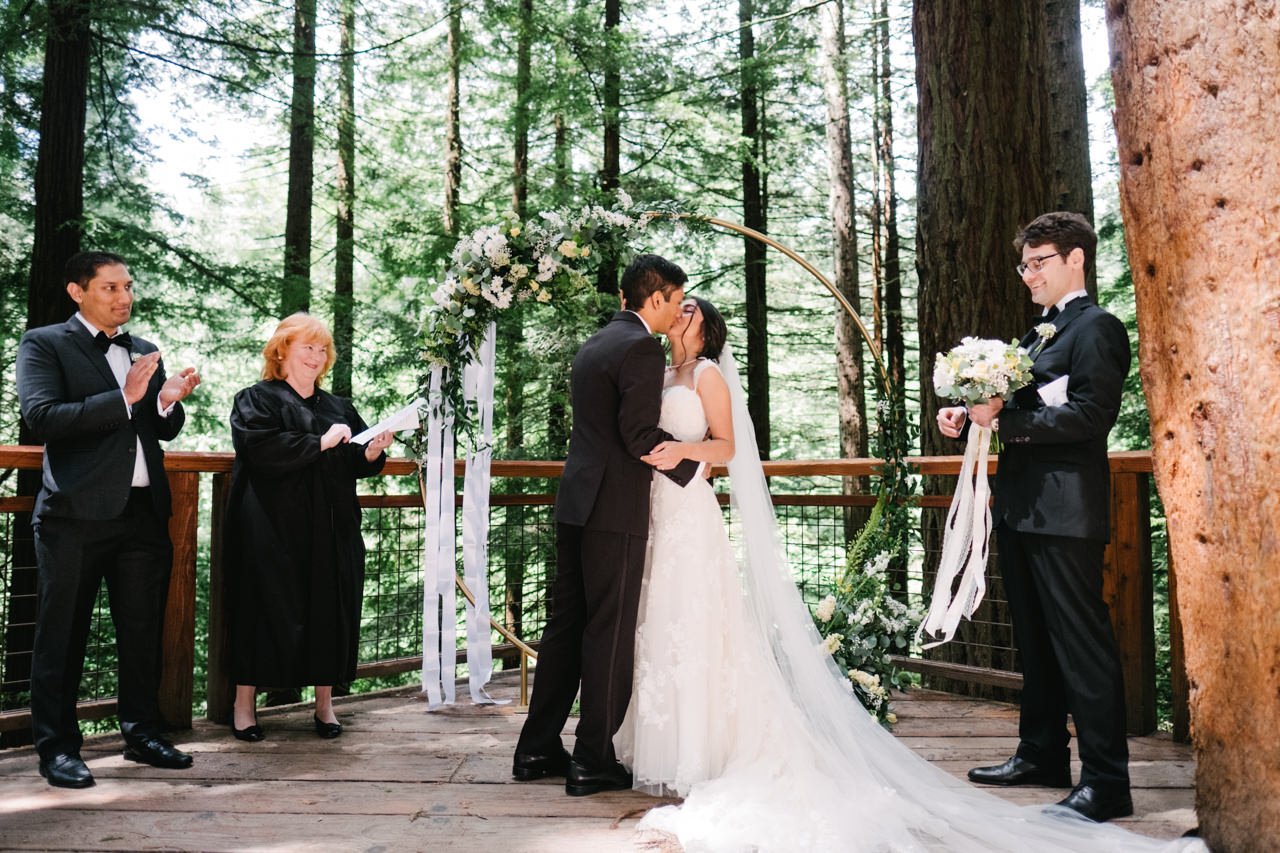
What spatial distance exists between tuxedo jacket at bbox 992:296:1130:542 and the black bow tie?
3.18 meters

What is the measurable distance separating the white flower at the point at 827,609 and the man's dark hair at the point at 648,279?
1599mm

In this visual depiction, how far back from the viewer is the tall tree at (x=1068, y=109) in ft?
18.2

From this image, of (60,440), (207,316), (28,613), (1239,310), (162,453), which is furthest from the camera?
(207,316)

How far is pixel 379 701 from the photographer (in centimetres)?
482

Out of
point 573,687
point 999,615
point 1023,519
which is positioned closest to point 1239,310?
point 1023,519

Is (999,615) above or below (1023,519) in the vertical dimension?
below

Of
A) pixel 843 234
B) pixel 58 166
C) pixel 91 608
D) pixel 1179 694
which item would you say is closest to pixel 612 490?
pixel 91 608

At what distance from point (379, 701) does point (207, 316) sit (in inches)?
222

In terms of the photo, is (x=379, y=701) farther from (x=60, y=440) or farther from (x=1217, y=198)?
(x=1217, y=198)

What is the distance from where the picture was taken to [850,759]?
3150mm

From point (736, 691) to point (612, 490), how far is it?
2.73 feet

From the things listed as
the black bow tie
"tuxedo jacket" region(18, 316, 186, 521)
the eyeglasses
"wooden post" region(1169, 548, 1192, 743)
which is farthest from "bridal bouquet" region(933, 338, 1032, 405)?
the black bow tie

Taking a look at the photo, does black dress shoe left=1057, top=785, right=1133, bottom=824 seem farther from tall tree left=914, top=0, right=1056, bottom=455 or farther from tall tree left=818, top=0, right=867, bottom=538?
tall tree left=818, top=0, right=867, bottom=538

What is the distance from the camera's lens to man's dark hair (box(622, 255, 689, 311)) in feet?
10.9
